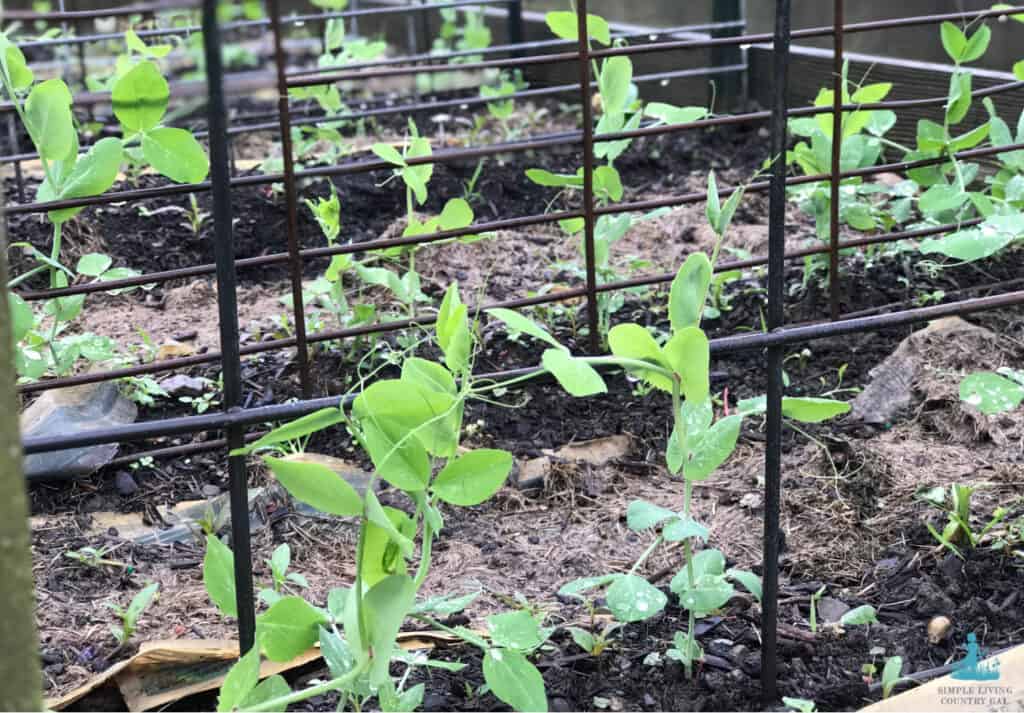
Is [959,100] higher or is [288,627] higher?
[959,100]

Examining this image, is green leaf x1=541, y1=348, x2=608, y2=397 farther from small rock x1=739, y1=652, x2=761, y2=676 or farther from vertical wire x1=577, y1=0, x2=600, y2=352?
vertical wire x1=577, y1=0, x2=600, y2=352

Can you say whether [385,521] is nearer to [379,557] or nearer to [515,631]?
[379,557]

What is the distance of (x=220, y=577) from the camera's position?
1.55 m

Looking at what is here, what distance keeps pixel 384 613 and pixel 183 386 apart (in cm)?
167

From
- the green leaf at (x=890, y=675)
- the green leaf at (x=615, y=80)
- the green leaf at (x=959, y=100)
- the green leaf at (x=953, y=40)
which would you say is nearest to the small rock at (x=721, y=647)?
the green leaf at (x=890, y=675)

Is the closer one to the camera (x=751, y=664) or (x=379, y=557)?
(x=379, y=557)

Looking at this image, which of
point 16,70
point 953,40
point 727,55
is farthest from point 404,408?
point 727,55

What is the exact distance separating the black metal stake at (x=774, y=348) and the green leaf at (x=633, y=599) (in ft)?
0.53

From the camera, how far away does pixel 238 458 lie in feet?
4.73

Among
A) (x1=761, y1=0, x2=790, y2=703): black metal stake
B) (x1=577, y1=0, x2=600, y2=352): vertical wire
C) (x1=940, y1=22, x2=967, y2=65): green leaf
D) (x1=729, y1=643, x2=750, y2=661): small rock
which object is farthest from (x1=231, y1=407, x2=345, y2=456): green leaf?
(x1=940, y1=22, x2=967, y2=65): green leaf

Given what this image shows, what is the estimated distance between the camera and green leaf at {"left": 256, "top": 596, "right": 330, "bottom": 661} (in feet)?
4.75

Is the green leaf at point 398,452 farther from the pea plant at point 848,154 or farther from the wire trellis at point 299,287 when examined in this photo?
the pea plant at point 848,154

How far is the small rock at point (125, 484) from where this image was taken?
2494mm

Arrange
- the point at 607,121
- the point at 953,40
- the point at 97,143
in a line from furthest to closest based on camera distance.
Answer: the point at 953,40 → the point at 607,121 → the point at 97,143
